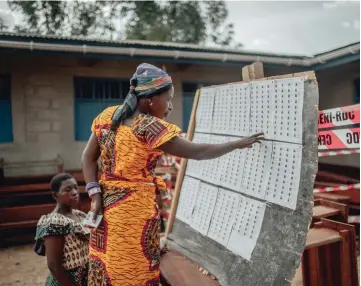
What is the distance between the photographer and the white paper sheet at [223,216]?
6.34 feet

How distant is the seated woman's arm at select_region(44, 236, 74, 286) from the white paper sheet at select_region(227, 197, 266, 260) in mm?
963

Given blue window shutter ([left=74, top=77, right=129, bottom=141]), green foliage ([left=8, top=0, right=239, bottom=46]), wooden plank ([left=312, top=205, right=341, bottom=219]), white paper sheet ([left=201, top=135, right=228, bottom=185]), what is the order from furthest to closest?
green foliage ([left=8, top=0, right=239, bottom=46]) → blue window shutter ([left=74, top=77, right=129, bottom=141]) → wooden plank ([left=312, top=205, right=341, bottom=219]) → white paper sheet ([left=201, top=135, right=228, bottom=185])

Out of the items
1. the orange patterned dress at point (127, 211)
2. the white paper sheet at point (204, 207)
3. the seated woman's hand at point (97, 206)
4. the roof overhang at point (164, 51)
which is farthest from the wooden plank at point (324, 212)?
the roof overhang at point (164, 51)

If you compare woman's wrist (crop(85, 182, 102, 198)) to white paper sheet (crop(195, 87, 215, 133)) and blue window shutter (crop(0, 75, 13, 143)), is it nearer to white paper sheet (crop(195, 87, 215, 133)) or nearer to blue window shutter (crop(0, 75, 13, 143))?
white paper sheet (crop(195, 87, 215, 133))

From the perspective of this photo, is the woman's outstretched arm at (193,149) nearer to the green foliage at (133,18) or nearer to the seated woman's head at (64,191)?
the seated woman's head at (64,191)

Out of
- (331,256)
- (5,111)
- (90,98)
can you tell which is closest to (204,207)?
(331,256)

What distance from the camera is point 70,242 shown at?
2.06 m

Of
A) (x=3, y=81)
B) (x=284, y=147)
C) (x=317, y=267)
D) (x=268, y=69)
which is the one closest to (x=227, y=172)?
(x=284, y=147)

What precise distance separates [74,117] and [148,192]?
18.0ft

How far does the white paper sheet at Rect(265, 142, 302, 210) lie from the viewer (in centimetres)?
158

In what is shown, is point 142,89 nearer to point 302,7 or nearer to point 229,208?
point 229,208

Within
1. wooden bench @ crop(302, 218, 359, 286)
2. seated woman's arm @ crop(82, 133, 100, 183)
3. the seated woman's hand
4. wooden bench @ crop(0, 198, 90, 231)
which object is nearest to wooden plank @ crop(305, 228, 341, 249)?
wooden bench @ crop(302, 218, 359, 286)

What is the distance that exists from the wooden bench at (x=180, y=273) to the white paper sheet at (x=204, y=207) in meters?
0.22

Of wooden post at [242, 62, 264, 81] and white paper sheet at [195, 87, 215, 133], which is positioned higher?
wooden post at [242, 62, 264, 81]
